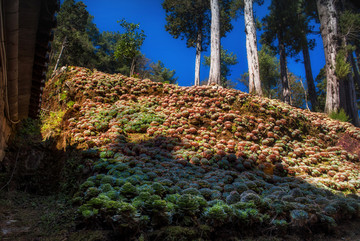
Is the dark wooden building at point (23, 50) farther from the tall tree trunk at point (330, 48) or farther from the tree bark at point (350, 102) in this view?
the tree bark at point (350, 102)

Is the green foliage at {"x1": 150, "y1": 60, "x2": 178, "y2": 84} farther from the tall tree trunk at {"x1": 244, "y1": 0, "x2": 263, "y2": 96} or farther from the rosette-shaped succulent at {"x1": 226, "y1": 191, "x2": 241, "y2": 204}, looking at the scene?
the rosette-shaped succulent at {"x1": 226, "y1": 191, "x2": 241, "y2": 204}

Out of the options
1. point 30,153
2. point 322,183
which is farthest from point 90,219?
point 322,183

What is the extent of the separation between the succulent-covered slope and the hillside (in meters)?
0.02

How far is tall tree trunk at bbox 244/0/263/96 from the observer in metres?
9.14

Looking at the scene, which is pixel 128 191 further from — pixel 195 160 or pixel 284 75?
pixel 284 75

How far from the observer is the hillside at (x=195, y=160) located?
2.44m

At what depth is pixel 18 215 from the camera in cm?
295

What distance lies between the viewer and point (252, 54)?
31.6ft

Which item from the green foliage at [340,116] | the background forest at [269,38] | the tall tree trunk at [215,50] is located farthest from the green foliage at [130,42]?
the green foliage at [340,116]

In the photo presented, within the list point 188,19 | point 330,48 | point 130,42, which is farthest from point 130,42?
point 330,48

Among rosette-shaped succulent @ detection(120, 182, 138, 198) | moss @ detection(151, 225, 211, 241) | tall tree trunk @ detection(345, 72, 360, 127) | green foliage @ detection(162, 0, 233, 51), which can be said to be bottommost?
moss @ detection(151, 225, 211, 241)

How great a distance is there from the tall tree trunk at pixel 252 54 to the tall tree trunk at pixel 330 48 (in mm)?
3627

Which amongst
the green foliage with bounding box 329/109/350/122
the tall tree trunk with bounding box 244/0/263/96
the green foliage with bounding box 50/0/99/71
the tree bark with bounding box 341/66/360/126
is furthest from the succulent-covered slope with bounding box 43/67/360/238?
the green foliage with bounding box 50/0/99/71

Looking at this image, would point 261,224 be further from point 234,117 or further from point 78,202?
point 234,117
